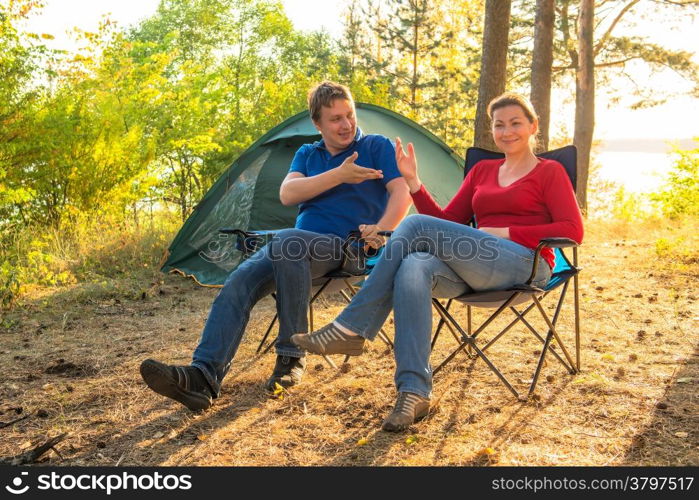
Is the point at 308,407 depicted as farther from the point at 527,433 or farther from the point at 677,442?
the point at 677,442

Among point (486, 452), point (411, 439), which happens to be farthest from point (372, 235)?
point (486, 452)

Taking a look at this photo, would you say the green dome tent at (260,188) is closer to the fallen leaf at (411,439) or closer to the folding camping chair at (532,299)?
the folding camping chair at (532,299)

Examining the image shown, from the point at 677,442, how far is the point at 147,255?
4675mm

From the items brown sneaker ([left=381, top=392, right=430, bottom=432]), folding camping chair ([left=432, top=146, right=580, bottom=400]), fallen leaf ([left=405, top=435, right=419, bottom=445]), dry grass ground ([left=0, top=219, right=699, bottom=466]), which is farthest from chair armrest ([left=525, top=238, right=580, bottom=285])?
fallen leaf ([left=405, top=435, right=419, bottom=445])

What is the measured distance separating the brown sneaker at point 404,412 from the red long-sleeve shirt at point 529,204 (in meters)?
0.70

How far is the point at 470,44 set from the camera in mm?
16219

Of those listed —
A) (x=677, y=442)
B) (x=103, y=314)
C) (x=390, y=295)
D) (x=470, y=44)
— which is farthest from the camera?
(x=470, y=44)

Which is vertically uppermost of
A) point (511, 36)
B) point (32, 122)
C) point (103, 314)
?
point (511, 36)

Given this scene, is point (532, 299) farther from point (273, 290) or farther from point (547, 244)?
point (273, 290)

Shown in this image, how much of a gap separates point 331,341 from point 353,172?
2.43 feet

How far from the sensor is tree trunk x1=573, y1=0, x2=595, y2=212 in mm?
9883

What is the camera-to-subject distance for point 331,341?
2.24 m

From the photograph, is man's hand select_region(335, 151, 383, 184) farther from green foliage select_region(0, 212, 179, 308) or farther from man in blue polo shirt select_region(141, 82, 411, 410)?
green foliage select_region(0, 212, 179, 308)

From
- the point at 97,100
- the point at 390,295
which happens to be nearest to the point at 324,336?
the point at 390,295
